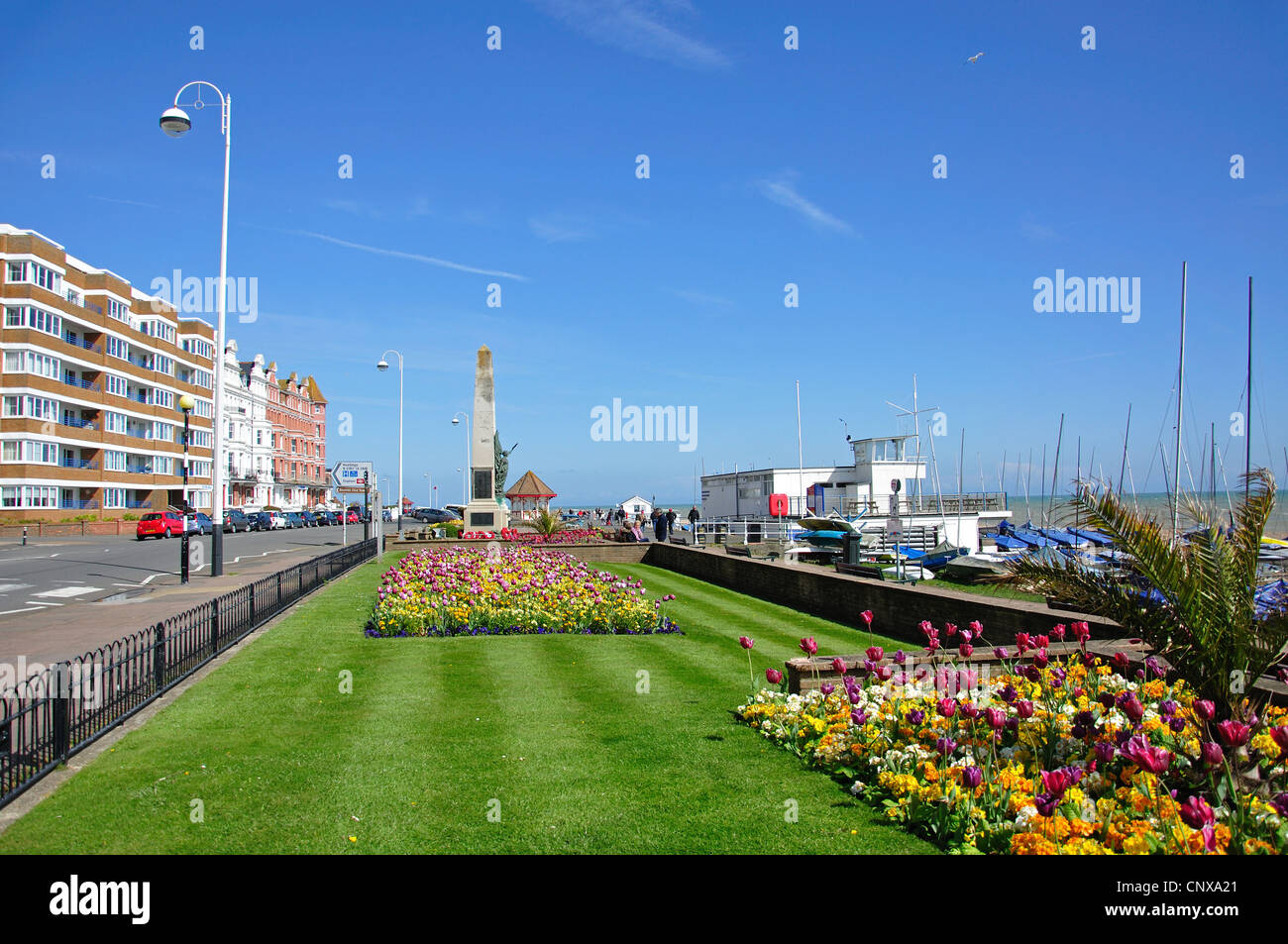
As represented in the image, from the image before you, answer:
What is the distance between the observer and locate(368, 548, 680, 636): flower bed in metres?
13.7

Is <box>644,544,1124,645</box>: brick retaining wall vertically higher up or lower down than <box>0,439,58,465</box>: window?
lower down

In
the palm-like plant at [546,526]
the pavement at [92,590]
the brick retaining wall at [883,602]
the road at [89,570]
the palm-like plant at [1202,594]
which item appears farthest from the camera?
the palm-like plant at [546,526]

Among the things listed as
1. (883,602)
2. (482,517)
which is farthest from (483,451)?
(883,602)

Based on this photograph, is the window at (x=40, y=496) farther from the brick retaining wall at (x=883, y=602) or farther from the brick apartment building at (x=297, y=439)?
the brick retaining wall at (x=883, y=602)

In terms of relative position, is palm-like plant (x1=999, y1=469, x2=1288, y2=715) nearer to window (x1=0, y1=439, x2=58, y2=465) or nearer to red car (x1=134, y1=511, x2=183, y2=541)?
red car (x1=134, y1=511, x2=183, y2=541)

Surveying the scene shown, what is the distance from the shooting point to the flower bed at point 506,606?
1367 centimetres

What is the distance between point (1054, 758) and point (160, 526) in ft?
169

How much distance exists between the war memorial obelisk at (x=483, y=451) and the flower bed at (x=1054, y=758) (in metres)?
26.9

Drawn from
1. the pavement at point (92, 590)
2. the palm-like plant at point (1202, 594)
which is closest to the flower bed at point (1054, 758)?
the palm-like plant at point (1202, 594)

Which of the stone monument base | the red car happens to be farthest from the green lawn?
the red car

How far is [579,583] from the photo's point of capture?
15.9 metres

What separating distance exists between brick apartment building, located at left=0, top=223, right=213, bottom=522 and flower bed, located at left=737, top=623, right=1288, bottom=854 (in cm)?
5928

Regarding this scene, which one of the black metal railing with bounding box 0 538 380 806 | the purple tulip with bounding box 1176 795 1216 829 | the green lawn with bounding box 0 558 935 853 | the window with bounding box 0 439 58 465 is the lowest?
the green lawn with bounding box 0 558 935 853
